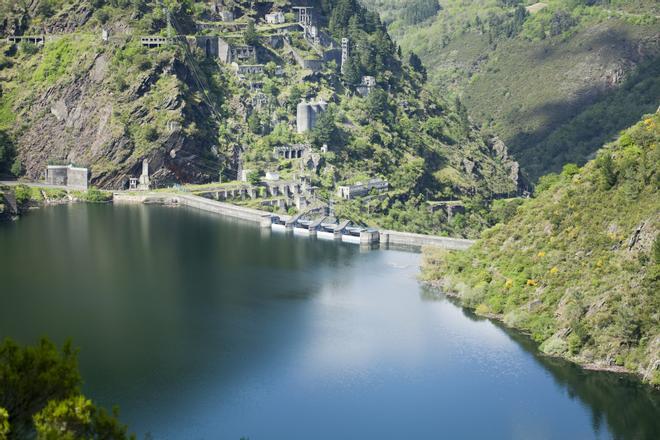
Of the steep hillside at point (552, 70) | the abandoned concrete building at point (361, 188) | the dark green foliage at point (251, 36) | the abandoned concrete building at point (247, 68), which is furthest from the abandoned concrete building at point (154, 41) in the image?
the steep hillside at point (552, 70)

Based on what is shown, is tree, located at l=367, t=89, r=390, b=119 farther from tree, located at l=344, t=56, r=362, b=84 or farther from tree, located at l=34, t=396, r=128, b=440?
tree, located at l=34, t=396, r=128, b=440


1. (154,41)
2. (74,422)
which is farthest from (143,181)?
(74,422)

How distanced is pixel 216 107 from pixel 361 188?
16.8 m

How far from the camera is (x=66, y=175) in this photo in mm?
89188

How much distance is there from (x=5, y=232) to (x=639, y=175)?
4238 cm

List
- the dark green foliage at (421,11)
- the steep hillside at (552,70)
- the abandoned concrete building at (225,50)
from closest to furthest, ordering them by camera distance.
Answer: the abandoned concrete building at (225,50), the steep hillside at (552,70), the dark green foliage at (421,11)

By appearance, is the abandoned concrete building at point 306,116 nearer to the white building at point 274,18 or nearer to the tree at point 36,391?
the white building at point 274,18

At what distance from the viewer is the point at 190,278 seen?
202 feet

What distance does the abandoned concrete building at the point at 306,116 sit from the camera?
91.4 m

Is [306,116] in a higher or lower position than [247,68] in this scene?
lower

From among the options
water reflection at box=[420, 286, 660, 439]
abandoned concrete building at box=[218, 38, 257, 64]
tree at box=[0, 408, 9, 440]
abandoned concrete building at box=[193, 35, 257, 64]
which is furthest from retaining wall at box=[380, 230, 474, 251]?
tree at box=[0, 408, 9, 440]

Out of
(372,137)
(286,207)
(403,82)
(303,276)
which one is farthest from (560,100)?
(303,276)

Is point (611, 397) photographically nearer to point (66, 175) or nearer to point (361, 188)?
point (361, 188)

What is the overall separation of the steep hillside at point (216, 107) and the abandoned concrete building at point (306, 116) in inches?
31.4
